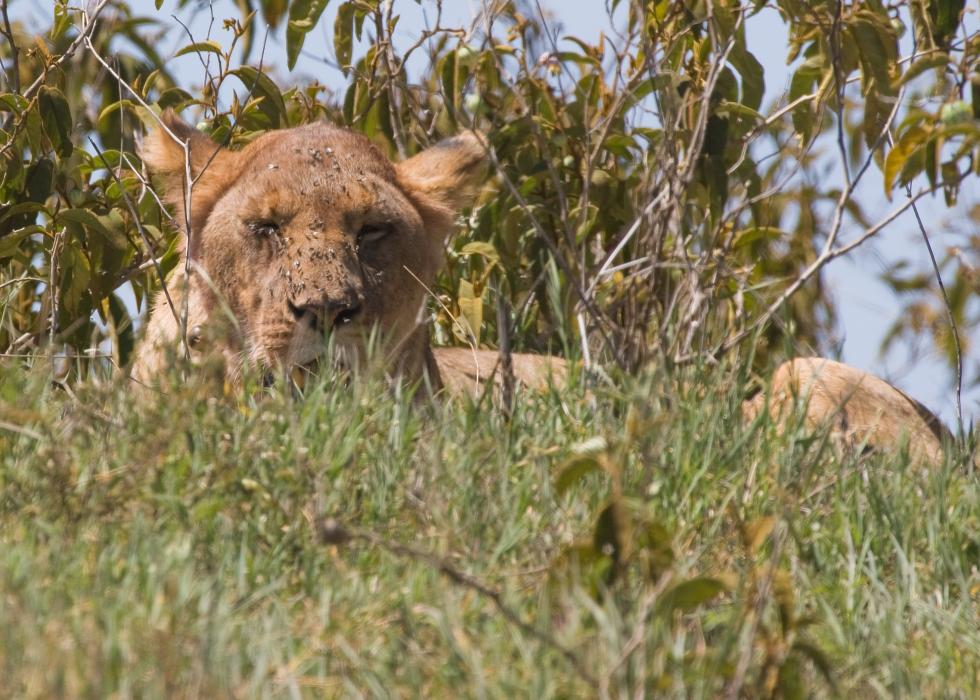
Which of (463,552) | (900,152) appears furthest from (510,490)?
(900,152)

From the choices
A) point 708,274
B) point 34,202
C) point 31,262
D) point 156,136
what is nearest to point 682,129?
point 708,274

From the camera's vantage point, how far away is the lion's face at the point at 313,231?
4.85m

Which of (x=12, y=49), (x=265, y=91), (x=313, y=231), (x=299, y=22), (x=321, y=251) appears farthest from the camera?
(x=265, y=91)

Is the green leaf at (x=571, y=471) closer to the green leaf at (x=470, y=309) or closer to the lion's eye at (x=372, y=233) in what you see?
the lion's eye at (x=372, y=233)

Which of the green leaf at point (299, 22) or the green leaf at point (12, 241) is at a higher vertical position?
the green leaf at point (299, 22)

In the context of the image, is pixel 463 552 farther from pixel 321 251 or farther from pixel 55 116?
pixel 55 116

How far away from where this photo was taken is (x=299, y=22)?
5309 millimetres

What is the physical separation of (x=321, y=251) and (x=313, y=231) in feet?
0.47

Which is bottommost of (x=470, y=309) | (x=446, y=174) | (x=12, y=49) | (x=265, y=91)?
(x=470, y=309)

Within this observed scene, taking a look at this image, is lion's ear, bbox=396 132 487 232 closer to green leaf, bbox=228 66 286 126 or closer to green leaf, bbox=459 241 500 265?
green leaf, bbox=459 241 500 265

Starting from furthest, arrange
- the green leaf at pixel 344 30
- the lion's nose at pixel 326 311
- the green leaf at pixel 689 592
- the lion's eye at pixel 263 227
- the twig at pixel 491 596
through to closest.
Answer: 1. the green leaf at pixel 344 30
2. the lion's eye at pixel 263 227
3. the lion's nose at pixel 326 311
4. the green leaf at pixel 689 592
5. the twig at pixel 491 596

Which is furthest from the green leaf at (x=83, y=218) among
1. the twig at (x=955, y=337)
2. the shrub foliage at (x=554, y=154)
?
the twig at (x=955, y=337)

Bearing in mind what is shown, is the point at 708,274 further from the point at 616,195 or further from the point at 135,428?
the point at 135,428

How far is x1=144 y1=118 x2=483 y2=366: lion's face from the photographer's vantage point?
4.85 m
